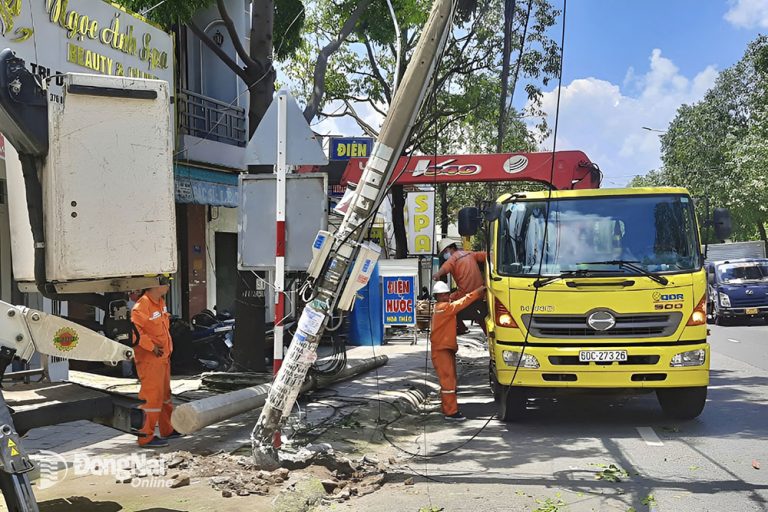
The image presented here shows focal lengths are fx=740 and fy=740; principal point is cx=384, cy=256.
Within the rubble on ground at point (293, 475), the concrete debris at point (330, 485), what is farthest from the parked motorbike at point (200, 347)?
the concrete debris at point (330, 485)

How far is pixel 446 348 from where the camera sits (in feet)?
28.8

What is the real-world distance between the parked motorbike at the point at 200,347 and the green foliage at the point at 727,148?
27704 millimetres

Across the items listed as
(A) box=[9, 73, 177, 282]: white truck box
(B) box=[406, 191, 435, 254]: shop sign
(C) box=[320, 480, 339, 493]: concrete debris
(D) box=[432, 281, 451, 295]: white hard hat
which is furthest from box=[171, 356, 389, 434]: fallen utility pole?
(B) box=[406, 191, 435, 254]: shop sign

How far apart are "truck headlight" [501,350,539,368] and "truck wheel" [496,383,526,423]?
1.11 feet

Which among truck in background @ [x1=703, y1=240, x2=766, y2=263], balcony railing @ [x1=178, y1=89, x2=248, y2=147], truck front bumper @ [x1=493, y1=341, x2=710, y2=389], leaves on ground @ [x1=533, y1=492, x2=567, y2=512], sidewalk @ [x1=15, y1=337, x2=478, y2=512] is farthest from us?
truck in background @ [x1=703, y1=240, x2=766, y2=263]

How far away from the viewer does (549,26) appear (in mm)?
5918

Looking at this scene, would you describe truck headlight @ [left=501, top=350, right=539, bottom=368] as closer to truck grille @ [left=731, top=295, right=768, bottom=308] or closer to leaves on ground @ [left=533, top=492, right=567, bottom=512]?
leaves on ground @ [left=533, top=492, right=567, bottom=512]

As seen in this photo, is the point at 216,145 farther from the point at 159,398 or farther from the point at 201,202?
the point at 159,398

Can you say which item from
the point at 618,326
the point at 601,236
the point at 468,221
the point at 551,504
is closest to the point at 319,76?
the point at 468,221

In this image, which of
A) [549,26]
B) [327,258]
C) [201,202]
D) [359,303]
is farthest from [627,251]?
[359,303]

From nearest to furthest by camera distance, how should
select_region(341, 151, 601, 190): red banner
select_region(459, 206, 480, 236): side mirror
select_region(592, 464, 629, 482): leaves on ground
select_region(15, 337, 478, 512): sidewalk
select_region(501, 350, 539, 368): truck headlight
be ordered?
1. select_region(15, 337, 478, 512): sidewalk
2. select_region(592, 464, 629, 482): leaves on ground
3. select_region(501, 350, 539, 368): truck headlight
4. select_region(459, 206, 480, 236): side mirror
5. select_region(341, 151, 601, 190): red banner

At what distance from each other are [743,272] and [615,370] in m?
18.9

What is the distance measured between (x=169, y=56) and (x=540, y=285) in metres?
7.85

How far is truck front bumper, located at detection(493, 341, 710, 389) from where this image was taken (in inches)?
293
